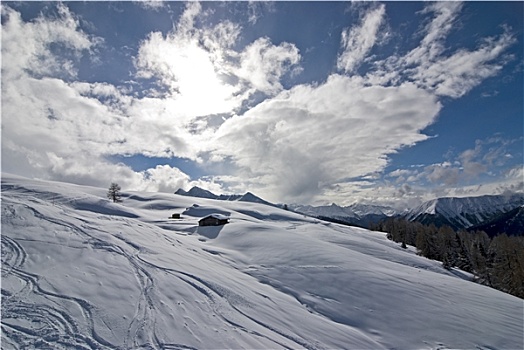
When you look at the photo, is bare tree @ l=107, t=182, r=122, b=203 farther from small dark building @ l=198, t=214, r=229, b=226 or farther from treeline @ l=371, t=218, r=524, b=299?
treeline @ l=371, t=218, r=524, b=299

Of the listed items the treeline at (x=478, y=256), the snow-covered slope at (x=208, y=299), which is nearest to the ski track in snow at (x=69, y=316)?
the snow-covered slope at (x=208, y=299)

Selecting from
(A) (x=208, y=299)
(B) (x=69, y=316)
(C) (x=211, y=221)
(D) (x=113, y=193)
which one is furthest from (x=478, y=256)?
(D) (x=113, y=193)

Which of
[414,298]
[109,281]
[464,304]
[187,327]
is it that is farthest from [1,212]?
[464,304]

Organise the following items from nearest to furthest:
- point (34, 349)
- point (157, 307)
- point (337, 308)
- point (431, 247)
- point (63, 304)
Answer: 1. point (34, 349)
2. point (63, 304)
3. point (157, 307)
4. point (337, 308)
5. point (431, 247)

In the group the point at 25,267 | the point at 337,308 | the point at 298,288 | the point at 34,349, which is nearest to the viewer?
the point at 34,349

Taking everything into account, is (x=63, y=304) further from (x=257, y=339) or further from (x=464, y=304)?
(x=464, y=304)

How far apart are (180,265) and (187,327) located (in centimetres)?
754

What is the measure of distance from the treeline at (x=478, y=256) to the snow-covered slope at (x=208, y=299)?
80.8 feet

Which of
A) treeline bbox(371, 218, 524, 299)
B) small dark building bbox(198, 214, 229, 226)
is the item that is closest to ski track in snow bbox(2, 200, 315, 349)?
small dark building bbox(198, 214, 229, 226)

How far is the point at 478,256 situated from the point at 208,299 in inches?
2379

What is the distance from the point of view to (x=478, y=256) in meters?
53.4

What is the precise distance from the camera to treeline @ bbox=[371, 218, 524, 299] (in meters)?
41.9

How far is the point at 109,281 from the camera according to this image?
1313 centimetres

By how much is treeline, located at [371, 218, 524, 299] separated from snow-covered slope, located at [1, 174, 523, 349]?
24.6m
